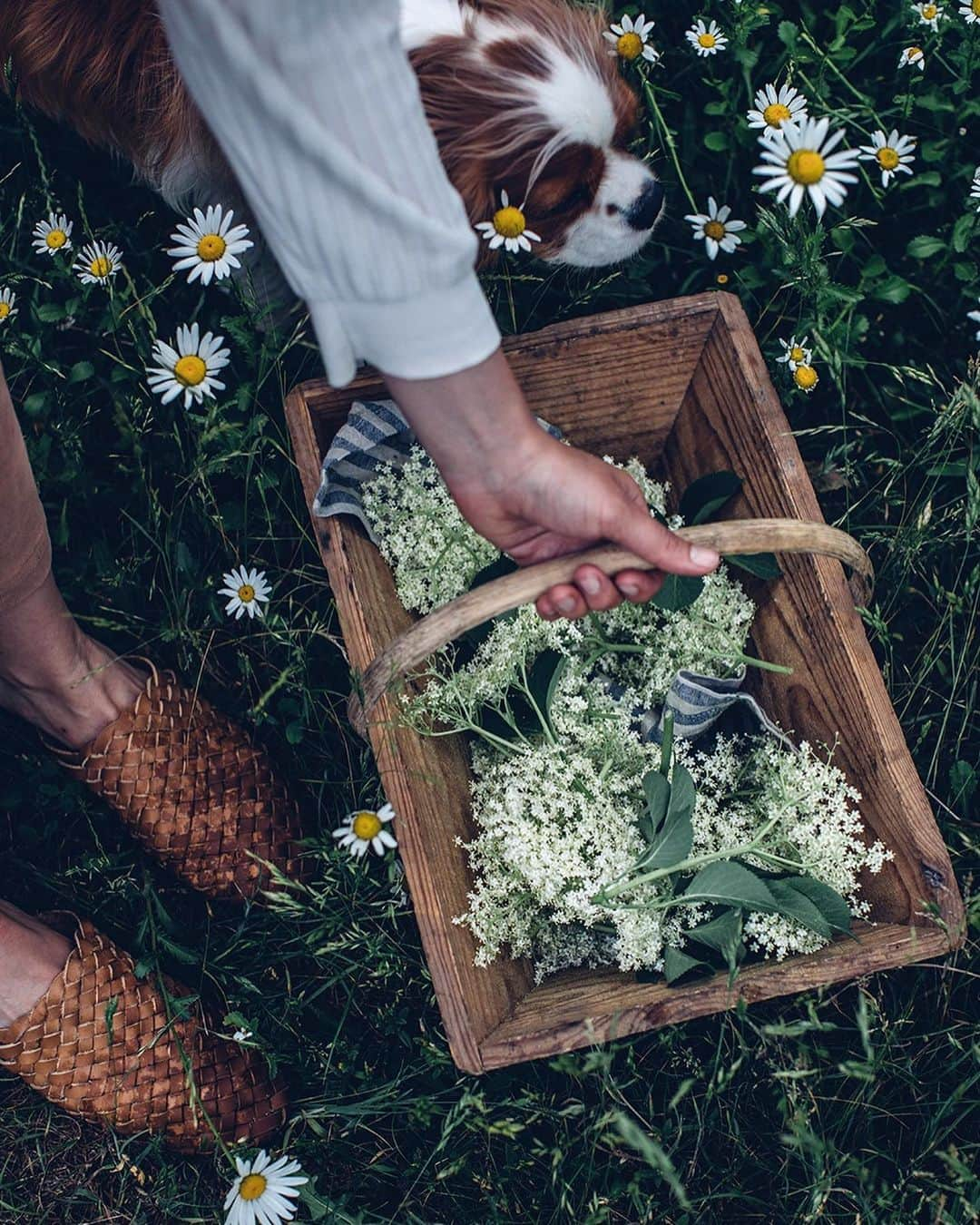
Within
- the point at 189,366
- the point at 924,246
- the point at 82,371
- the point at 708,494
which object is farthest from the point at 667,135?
the point at 82,371

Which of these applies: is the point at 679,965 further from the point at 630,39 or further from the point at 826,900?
the point at 630,39

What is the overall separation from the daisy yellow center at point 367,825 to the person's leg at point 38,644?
17.2 inches

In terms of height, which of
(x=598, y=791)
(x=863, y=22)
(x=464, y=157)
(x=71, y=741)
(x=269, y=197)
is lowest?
(x=598, y=791)

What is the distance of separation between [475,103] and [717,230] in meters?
0.56

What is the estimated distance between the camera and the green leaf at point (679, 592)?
60.9 inches

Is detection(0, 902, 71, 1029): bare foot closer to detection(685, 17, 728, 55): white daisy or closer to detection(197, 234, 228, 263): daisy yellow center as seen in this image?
detection(197, 234, 228, 263): daisy yellow center

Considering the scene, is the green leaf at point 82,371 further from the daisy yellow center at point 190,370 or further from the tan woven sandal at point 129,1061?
the tan woven sandal at point 129,1061

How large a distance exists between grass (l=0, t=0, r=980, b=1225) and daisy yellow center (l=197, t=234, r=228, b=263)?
117 mm

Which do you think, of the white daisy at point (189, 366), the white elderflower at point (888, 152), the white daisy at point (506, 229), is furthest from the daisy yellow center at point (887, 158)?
the white daisy at point (189, 366)

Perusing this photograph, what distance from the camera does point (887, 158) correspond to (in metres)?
1.95

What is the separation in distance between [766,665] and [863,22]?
1320 mm

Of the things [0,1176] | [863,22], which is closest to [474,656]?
[0,1176]

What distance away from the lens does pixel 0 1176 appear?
1898 mm

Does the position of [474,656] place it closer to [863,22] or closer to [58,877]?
[58,877]
